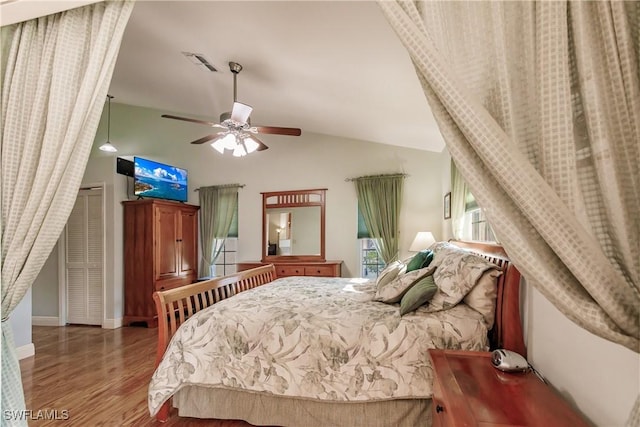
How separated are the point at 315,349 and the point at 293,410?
435mm

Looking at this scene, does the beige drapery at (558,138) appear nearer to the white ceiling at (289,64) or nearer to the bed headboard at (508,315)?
the bed headboard at (508,315)

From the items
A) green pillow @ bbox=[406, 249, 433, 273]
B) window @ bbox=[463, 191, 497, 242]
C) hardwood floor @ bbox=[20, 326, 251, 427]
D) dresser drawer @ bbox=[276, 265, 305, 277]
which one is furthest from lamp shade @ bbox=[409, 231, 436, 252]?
hardwood floor @ bbox=[20, 326, 251, 427]

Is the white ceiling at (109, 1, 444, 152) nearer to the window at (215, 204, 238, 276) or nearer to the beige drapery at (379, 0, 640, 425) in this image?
the beige drapery at (379, 0, 640, 425)

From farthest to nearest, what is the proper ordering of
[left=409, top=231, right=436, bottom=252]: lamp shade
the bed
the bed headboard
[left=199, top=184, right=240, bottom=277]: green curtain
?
[left=199, top=184, right=240, bottom=277]: green curtain
[left=409, top=231, right=436, bottom=252]: lamp shade
the bed
the bed headboard

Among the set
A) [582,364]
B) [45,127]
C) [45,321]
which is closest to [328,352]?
[582,364]

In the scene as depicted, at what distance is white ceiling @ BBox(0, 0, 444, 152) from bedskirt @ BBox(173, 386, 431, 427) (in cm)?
211

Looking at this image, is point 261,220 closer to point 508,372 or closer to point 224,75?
point 224,75

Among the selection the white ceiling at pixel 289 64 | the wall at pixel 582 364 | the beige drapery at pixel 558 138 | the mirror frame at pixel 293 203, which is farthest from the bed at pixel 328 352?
Result: the mirror frame at pixel 293 203

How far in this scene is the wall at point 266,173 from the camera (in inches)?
167

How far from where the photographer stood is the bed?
161 cm

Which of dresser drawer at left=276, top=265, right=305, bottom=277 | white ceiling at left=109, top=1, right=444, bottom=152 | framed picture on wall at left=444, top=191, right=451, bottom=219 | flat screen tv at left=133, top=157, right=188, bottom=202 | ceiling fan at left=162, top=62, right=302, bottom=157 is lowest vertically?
dresser drawer at left=276, top=265, right=305, bottom=277

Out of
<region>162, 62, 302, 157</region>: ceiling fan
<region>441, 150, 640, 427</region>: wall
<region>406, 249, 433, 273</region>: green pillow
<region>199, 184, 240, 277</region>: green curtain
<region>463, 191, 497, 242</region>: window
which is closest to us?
<region>441, 150, 640, 427</region>: wall

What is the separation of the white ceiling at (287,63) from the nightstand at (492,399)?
186cm

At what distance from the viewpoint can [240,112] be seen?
2564 mm
